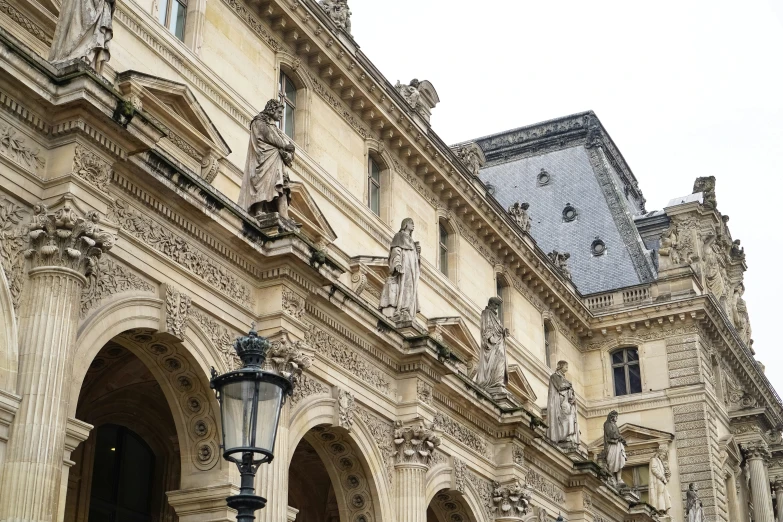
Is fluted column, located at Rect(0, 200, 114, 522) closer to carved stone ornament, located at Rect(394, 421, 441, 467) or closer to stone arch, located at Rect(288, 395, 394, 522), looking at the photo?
stone arch, located at Rect(288, 395, 394, 522)

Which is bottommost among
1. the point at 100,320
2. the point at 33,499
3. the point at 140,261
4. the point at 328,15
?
the point at 33,499

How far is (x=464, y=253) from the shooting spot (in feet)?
109

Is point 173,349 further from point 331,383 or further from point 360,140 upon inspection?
point 360,140

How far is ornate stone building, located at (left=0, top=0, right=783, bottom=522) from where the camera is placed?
1305 centimetres

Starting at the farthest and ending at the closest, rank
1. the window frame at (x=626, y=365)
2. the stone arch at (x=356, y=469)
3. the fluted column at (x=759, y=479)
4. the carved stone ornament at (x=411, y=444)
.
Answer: the fluted column at (x=759, y=479)
the window frame at (x=626, y=365)
the carved stone ornament at (x=411, y=444)
the stone arch at (x=356, y=469)

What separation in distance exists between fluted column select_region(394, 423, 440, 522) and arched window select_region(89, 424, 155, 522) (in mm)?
4550

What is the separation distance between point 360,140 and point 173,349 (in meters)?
14.0

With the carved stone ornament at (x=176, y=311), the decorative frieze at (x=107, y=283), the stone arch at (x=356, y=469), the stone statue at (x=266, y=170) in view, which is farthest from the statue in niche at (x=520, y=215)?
the decorative frieze at (x=107, y=283)

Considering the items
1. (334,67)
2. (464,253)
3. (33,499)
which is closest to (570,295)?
(464,253)

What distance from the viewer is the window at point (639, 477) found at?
38469 mm

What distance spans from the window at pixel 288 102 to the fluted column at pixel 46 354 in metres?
12.6

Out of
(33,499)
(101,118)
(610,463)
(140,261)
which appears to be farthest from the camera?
(610,463)

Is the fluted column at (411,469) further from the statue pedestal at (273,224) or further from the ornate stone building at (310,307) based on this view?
the statue pedestal at (273,224)

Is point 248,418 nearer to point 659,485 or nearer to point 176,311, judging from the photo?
point 176,311
